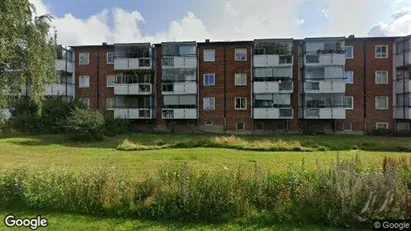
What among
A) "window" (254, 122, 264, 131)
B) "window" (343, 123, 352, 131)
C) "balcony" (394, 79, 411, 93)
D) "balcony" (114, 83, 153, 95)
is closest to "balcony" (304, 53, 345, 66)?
"balcony" (394, 79, 411, 93)

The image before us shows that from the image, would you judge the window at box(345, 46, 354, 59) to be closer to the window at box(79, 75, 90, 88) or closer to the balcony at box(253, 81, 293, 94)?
the balcony at box(253, 81, 293, 94)

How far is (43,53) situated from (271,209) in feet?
42.8

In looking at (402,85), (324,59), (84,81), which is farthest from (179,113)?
(402,85)

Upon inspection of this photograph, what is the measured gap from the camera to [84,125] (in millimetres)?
28359

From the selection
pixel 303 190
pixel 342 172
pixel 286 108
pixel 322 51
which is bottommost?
pixel 303 190

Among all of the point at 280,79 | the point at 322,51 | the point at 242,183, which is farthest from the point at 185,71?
the point at 242,183

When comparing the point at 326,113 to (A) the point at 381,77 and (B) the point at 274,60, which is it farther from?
(A) the point at 381,77

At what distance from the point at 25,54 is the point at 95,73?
91.0 feet

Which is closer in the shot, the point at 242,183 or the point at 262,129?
the point at 242,183

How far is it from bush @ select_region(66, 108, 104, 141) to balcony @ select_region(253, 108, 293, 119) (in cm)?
1786

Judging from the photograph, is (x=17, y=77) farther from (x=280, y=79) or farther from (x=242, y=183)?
(x=280, y=79)

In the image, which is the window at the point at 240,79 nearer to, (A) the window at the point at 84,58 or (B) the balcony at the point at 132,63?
(B) the balcony at the point at 132,63

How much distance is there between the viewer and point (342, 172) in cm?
708
